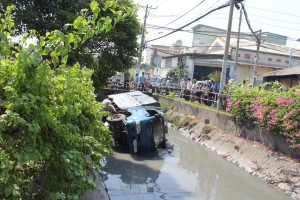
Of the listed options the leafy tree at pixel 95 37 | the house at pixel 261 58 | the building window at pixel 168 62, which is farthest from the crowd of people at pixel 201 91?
the building window at pixel 168 62

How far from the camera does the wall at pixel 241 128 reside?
9.13m

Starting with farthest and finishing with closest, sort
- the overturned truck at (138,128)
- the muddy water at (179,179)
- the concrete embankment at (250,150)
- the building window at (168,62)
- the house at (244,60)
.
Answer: the building window at (168,62) → the house at (244,60) → the overturned truck at (138,128) → the concrete embankment at (250,150) → the muddy water at (179,179)

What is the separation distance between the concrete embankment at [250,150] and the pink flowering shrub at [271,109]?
1.39ft

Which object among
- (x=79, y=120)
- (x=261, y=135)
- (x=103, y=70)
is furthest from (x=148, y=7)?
(x=79, y=120)

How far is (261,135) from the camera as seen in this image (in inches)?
397

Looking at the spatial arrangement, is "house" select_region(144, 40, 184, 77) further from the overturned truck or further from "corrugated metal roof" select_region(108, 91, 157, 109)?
the overturned truck

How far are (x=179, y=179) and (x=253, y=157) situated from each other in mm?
2668

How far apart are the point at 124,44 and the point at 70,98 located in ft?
25.9

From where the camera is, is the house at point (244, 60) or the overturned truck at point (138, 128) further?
the house at point (244, 60)

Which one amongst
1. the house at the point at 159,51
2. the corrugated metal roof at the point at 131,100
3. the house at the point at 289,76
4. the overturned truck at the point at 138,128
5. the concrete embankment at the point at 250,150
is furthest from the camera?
the house at the point at 159,51

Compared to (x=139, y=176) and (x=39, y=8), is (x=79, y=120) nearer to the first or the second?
(x=139, y=176)

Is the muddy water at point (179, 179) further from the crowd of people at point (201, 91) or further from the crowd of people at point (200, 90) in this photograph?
the crowd of people at point (201, 91)

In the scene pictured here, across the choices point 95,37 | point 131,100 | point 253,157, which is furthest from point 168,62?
point 253,157

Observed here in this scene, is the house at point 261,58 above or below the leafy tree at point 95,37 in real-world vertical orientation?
above
